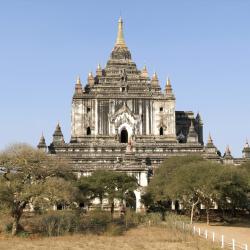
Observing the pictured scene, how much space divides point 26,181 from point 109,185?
16.3 metres

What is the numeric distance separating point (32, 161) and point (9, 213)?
4.77 meters

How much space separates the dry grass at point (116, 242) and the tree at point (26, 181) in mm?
2824

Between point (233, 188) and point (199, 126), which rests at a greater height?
point (199, 126)

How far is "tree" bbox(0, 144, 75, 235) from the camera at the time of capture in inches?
1620

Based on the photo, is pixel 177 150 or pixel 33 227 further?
pixel 177 150

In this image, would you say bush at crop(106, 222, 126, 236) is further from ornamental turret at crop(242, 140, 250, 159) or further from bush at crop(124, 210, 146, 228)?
ornamental turret at crop(242, 140, 250, 159)

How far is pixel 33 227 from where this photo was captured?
46.7m

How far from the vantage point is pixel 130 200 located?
62250 mm

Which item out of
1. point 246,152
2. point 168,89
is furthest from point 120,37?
point 246,152

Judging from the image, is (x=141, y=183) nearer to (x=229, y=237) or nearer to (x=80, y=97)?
(x=80, y=97)

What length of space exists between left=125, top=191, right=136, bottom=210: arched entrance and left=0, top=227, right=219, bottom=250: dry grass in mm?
15553

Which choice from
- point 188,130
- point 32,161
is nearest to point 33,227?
point 32,161

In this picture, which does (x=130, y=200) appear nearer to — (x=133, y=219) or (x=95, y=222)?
(x=133, y=219)

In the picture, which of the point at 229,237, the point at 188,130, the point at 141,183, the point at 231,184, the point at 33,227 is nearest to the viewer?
the point at 229,237
